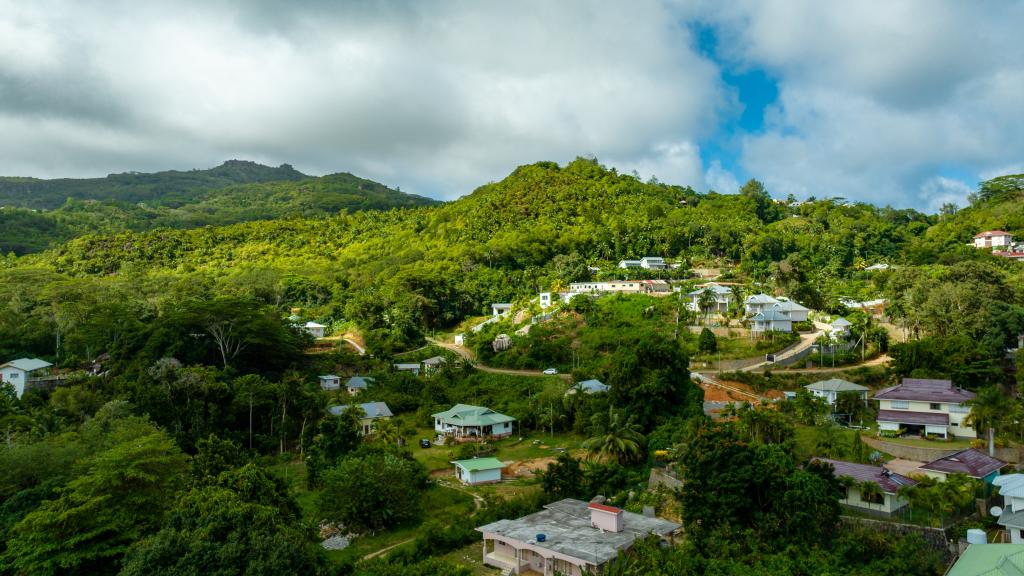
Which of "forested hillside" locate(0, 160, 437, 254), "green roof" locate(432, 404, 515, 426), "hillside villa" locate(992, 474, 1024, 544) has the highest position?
"forested hillside" locate(0, 160, 437, 254)

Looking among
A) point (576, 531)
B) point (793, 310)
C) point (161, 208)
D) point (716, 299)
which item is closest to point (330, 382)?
point (576, 531)

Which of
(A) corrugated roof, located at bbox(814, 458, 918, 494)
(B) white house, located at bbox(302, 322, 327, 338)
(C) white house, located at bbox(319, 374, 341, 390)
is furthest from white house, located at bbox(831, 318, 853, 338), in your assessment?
(B) white house, located at bbox(302, 322, 327, 338)

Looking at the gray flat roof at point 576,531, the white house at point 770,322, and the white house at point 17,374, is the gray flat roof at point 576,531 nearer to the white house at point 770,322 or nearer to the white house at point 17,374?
the white house at point 770,322

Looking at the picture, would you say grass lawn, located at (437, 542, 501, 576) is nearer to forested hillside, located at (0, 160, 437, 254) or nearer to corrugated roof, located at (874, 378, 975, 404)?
corrugated roof, located at (874, 378, 975, 404)

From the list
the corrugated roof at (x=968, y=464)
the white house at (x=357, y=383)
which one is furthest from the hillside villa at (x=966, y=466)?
the white house at (x=357, y=383)

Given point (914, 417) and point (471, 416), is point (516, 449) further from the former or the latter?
point (914, 417)

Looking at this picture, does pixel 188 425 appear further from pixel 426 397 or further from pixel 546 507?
pixel 546 507
